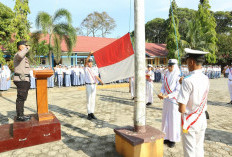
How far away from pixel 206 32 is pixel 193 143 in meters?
28.9

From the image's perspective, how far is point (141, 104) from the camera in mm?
3094

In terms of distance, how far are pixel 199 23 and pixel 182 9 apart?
1859 cm

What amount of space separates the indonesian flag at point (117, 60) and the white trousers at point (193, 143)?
5.18 ft

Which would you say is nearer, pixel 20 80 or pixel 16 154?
pixel 16 154

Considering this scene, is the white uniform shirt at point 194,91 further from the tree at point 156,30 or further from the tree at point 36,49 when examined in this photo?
the tree at point 156,30

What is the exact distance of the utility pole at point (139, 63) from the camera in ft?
9.80

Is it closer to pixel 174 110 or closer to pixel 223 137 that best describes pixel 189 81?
pixel 174 110

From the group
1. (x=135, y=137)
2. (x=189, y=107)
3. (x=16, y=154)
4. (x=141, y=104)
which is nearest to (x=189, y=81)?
(x=189, y=107)

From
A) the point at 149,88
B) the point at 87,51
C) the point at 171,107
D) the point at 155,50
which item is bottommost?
the point at 171,107

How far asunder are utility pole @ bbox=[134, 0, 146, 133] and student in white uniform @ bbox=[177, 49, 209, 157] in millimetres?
859

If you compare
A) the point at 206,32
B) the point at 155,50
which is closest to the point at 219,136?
the point at 206,32

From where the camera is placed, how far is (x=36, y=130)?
3.91 meters

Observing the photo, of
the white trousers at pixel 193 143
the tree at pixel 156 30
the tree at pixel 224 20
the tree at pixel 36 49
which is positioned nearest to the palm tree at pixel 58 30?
the tree at pixel 36 49

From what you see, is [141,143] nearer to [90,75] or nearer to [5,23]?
[90,75]
